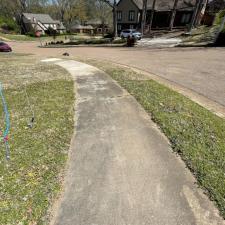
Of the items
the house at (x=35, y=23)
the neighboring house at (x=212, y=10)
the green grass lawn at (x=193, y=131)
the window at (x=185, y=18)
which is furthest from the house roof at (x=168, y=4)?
the green grass lawn at (x=193, y=131)

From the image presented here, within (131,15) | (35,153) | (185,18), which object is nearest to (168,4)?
(185,18)

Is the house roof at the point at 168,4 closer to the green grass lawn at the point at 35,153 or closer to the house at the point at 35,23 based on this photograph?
the house at the point at 35,23

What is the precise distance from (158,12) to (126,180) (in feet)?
143

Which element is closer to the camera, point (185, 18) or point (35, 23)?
point (185, 18)

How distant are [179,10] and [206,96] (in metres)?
38.7

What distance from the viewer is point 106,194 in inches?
128

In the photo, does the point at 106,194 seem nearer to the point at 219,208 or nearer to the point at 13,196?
the point at 13,196

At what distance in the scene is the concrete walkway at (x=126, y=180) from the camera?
2.87 metres

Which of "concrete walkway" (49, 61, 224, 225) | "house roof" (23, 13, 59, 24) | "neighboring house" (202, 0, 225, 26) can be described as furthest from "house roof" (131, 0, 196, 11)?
"concrete walkway" (49, 61, 224, 225)

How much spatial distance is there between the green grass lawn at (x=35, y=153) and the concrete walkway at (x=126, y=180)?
272 millimetres

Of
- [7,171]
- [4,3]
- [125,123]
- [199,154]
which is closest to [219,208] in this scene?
[199,154]

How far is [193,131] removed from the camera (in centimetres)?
506

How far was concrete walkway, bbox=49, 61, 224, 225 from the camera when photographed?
287 centimetres

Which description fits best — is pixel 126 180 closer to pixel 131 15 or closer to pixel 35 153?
pixel 35 153
